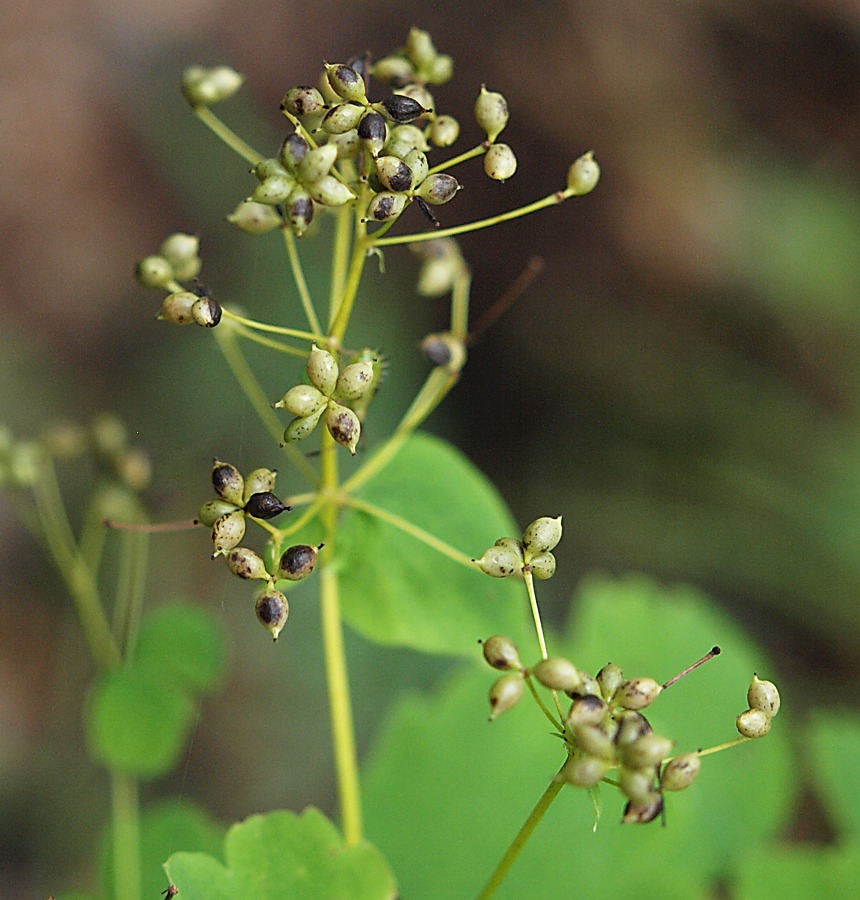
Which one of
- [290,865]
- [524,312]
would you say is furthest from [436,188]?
[524,312]

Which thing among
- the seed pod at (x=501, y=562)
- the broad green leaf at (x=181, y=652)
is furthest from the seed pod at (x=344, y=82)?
the broad green leaf at (x=181, y=652)

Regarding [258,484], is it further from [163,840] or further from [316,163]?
[163,840]

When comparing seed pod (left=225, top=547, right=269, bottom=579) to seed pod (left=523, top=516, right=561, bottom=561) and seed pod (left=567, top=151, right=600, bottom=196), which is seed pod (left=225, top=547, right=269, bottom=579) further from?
seed pod (left=567, top=151, right=600, bottom=196)

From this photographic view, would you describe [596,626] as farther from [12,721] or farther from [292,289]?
[12,721]

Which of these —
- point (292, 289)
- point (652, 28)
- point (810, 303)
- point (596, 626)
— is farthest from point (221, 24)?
point (596, 626)

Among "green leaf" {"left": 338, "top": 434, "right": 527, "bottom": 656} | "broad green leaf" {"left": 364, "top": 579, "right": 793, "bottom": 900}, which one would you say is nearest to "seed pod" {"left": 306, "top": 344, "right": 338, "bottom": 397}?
"green leaf" {"left": 338, "top": 434, "right": 527, "bottom": 656}

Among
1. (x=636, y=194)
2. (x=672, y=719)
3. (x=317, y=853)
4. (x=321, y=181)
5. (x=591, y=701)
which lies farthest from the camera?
(x=636, y=194)
